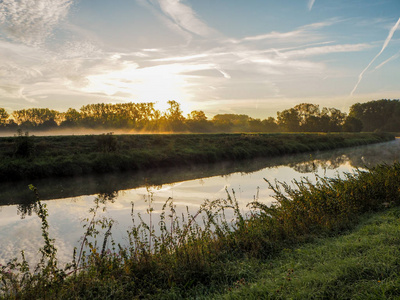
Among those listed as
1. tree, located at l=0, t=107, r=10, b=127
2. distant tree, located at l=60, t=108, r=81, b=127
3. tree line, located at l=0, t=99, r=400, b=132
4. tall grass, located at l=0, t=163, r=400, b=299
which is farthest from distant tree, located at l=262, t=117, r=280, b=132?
tall grass, located at l=0, t=163, r=400, b=299

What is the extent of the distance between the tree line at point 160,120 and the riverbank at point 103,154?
45033mm

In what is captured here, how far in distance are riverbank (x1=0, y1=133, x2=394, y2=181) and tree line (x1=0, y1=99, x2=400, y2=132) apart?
45033 millimetres

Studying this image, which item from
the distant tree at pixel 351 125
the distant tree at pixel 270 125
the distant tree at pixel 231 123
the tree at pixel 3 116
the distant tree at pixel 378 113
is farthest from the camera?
the distant tree at pixel 378 113

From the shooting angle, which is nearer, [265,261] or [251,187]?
[265,261]

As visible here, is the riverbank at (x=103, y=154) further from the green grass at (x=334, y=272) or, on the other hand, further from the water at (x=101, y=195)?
the green grass at (x=334, y=272)

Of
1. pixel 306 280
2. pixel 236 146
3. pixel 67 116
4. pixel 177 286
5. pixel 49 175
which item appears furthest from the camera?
pixel 67 116

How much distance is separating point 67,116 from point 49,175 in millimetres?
70652

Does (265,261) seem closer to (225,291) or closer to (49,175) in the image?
(225,291)

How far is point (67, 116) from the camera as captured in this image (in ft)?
A: 275

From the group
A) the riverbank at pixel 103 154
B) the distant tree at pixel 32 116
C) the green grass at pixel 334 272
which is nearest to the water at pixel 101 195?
the riverbank at pixel 103 154

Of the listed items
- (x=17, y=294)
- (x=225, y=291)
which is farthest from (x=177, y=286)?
(x=17, y=294)

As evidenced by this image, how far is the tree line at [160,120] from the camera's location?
75.1m

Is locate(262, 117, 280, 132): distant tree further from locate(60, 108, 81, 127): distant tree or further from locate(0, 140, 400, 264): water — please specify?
locate(0, 140, 400, 264): water

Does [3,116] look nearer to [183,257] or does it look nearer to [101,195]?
[101,195]
